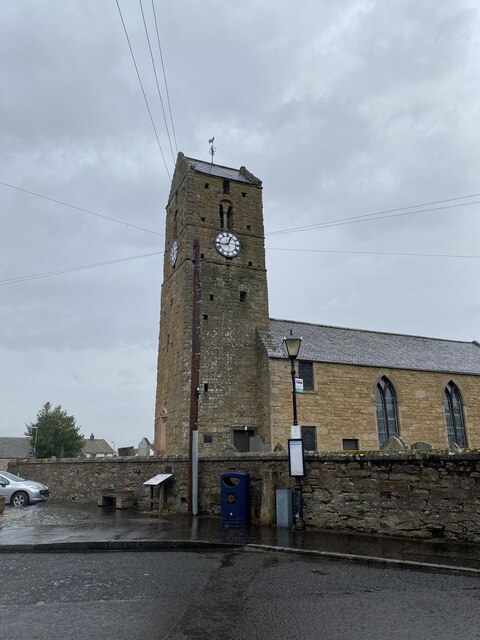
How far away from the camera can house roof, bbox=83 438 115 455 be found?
9112cm

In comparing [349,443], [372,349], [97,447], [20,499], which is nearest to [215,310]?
[349,443]

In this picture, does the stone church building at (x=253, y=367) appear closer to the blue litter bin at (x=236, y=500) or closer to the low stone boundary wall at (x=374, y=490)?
the low stone boundary wall at (x=374, y=490)

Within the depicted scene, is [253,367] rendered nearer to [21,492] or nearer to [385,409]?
[385,409]

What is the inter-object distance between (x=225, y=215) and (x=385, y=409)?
46.9 feet

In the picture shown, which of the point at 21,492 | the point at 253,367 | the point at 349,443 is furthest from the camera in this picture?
the point at 253,367

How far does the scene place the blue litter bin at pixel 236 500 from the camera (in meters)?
11.2

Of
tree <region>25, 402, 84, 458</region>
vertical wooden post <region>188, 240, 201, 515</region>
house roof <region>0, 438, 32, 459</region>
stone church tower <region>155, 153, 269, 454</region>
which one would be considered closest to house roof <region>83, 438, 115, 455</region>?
house roof <region>0, 438, 32, 459</region>

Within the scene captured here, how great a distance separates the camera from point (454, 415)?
26500 millimetres

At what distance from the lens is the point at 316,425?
885 inches

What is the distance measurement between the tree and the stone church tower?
102 feet

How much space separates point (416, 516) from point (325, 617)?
486cm

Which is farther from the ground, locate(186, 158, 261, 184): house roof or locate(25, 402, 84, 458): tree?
locate(186, 158, 261, 184): house roof

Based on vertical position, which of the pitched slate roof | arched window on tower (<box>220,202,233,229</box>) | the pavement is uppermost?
arched window on tower (<box>220,202,233,229</box>)

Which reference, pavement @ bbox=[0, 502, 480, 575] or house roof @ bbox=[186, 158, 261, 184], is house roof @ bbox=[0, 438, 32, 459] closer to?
house roof @ bbox=[186, 158, 261, 184]
